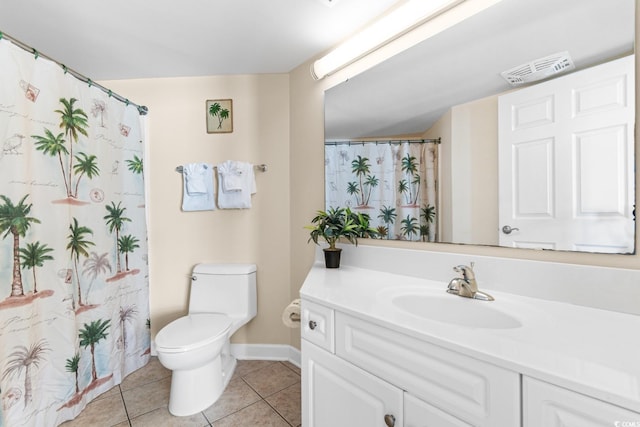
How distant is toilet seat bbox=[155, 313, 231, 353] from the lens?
137cm

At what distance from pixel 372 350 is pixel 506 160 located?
843 millimetres

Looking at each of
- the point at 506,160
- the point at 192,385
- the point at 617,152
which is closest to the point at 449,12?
the point at 506,160

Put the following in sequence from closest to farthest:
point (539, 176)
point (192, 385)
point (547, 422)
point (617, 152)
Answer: point (547, 422), point (617, 152), point (539, 176), point (192, 385)

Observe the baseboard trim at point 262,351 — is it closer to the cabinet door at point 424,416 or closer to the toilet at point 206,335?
the toilet at point 206,335

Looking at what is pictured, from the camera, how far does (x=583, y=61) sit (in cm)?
86

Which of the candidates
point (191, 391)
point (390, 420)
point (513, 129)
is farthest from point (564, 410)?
point (191, 391)

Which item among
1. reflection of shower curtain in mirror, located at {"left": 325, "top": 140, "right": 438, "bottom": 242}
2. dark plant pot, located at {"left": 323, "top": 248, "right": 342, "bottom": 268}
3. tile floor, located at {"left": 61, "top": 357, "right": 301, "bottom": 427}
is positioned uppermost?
reflection of shower curtain in mirror, located at {"left": 325, "top": 140, "right": 438, "bottom": 242}

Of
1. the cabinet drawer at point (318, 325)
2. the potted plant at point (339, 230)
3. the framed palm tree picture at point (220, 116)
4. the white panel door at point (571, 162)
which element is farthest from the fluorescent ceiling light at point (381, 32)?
the cabinet drawer at point (318, 325)

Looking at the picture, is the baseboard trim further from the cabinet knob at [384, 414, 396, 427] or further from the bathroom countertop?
the cabinet knob at [384, 414, 396, 427]

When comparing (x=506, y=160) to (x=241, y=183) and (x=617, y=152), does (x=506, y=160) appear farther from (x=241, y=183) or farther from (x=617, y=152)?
(x=241, y=183)

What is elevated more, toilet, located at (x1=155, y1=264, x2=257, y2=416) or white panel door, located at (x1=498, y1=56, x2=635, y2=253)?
white panel door, located at (x1=498, y1=56, x2=635, y2=253)

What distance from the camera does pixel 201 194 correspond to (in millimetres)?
1971

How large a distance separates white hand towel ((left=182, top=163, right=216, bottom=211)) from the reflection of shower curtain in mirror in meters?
0.91

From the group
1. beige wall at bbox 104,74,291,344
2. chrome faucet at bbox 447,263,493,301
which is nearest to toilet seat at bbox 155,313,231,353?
beige wall at bbox 104,74,291,344
